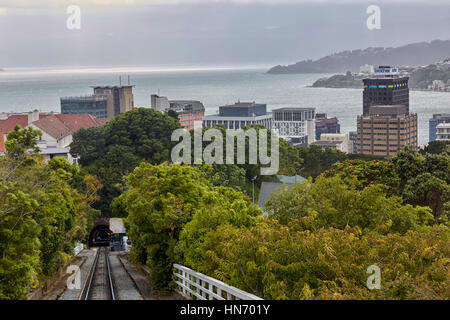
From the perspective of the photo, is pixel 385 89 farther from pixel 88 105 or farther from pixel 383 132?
pixel 88 105

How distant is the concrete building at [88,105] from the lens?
18550 centimetres

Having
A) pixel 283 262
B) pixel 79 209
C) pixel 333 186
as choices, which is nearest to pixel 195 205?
pixel 333 186

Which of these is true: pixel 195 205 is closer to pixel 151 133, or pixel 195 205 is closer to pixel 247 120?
pixel 151 133

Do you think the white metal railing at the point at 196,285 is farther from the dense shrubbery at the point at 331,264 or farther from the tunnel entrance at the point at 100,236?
the tunnel entrance at the point at 100,236

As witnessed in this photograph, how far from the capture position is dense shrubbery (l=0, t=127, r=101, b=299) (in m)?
16.9

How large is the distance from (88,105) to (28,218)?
175 m

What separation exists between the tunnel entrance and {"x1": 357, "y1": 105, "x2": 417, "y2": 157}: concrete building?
9446 cm

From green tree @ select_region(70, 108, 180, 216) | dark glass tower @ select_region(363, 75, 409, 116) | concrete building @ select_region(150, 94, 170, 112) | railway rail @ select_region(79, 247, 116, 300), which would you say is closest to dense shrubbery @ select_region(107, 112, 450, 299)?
railway rail @ select_region(79, 247, 116, 300)

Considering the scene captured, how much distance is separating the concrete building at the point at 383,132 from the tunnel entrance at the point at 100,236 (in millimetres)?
94460

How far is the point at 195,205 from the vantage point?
21.6 metres

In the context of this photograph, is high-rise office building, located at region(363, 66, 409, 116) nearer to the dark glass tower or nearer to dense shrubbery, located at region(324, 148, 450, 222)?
the dark glass tower

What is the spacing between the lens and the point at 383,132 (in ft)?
475

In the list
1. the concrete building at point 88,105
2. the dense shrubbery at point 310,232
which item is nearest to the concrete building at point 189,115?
the concrete building at point 88,105

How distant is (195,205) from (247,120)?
Result: 17843 centimetres
